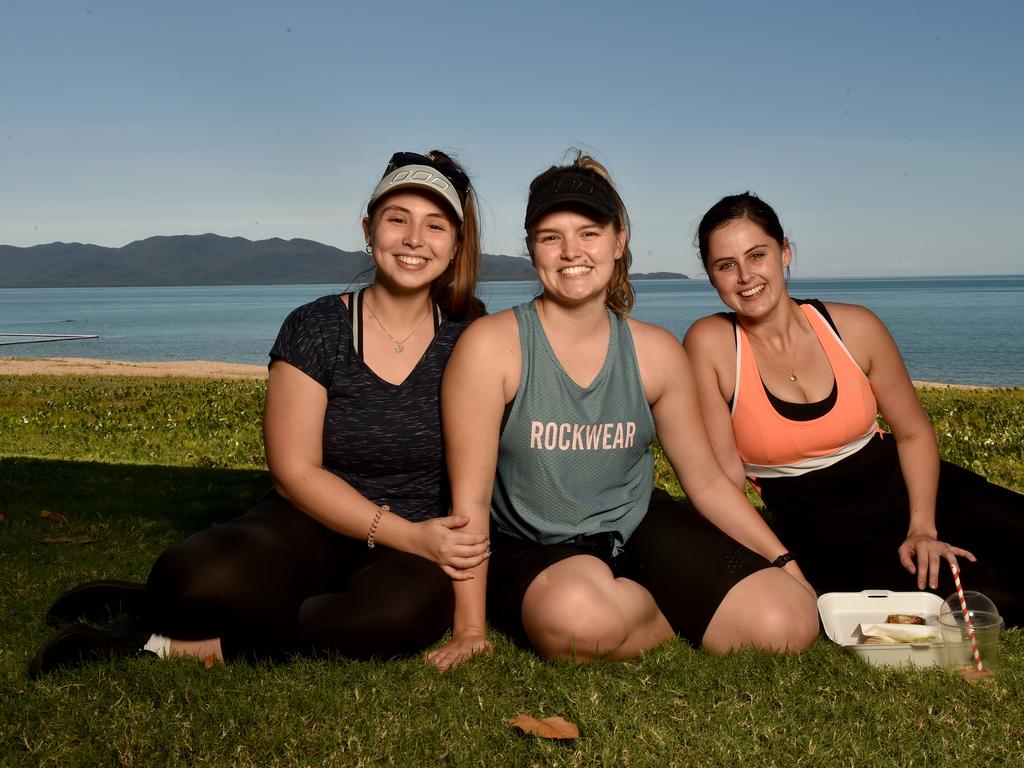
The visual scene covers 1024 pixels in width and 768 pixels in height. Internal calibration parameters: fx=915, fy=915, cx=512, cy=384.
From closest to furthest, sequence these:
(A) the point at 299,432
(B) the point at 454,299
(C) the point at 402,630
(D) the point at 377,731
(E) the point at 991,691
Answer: (D) the point at 377,731, (E) the point at 991,691, (C) the point at 402,630, (A) the point at 299,432, (B) the point at 454,299

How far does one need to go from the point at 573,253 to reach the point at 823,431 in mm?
1404

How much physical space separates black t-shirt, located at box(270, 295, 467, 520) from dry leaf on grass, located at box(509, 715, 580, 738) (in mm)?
1109

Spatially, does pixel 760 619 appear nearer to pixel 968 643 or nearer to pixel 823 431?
pixel 968 643

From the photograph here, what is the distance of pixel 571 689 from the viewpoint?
10.0 feet

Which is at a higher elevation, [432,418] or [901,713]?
[432,418]

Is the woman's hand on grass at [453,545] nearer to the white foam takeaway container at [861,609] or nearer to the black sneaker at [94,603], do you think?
the black sneaker at [94,603]

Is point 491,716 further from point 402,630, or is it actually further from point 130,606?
point 130,606

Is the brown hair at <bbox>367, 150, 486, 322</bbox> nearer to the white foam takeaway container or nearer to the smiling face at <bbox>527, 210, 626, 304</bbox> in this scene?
the smiling face at <bbox>527, 210, 626, 304</bbox>

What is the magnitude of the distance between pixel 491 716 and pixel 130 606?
1699 mm

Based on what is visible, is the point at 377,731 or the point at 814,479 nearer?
the point at 377,731

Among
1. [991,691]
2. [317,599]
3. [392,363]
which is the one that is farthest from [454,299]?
[991,691]

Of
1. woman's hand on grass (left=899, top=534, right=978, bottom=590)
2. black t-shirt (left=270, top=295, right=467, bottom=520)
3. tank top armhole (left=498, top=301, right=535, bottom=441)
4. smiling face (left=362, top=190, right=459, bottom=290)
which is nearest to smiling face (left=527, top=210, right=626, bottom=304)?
tank top armhole (left=498, top=301, right=535, bottom=441)

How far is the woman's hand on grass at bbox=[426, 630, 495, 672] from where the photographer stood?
3.27m

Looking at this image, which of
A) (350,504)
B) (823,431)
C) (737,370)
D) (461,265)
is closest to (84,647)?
(350,504)
